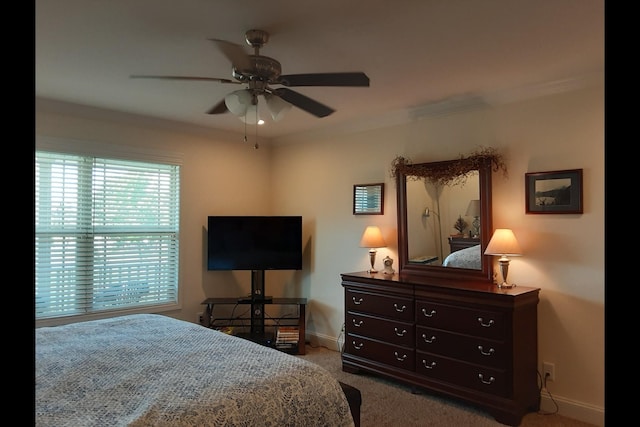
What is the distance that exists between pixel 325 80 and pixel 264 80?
0.32 metres

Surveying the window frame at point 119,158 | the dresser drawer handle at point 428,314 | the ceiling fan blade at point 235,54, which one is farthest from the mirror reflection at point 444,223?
the window frame at point 119,158

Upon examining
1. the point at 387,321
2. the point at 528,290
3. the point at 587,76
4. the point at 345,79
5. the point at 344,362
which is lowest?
the point at 344,362

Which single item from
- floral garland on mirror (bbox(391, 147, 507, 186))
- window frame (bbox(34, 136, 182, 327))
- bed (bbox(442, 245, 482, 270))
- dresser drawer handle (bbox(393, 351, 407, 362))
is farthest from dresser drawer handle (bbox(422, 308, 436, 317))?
window frame (bbox(34, 136, 182, 327))

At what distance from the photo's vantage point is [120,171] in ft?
13.7

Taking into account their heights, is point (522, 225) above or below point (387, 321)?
above

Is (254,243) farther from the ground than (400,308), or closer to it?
farther from the ground

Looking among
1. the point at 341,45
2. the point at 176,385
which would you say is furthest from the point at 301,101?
the point at 176,385

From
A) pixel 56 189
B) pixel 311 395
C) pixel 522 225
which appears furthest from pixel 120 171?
pixel 522 225

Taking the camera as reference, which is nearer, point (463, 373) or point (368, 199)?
point (463, 373)

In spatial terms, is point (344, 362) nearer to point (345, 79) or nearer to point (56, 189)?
point (345, 79)

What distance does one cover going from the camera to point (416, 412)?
315 cm

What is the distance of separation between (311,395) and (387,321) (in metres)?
1.81

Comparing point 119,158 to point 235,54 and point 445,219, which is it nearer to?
point 235,54
